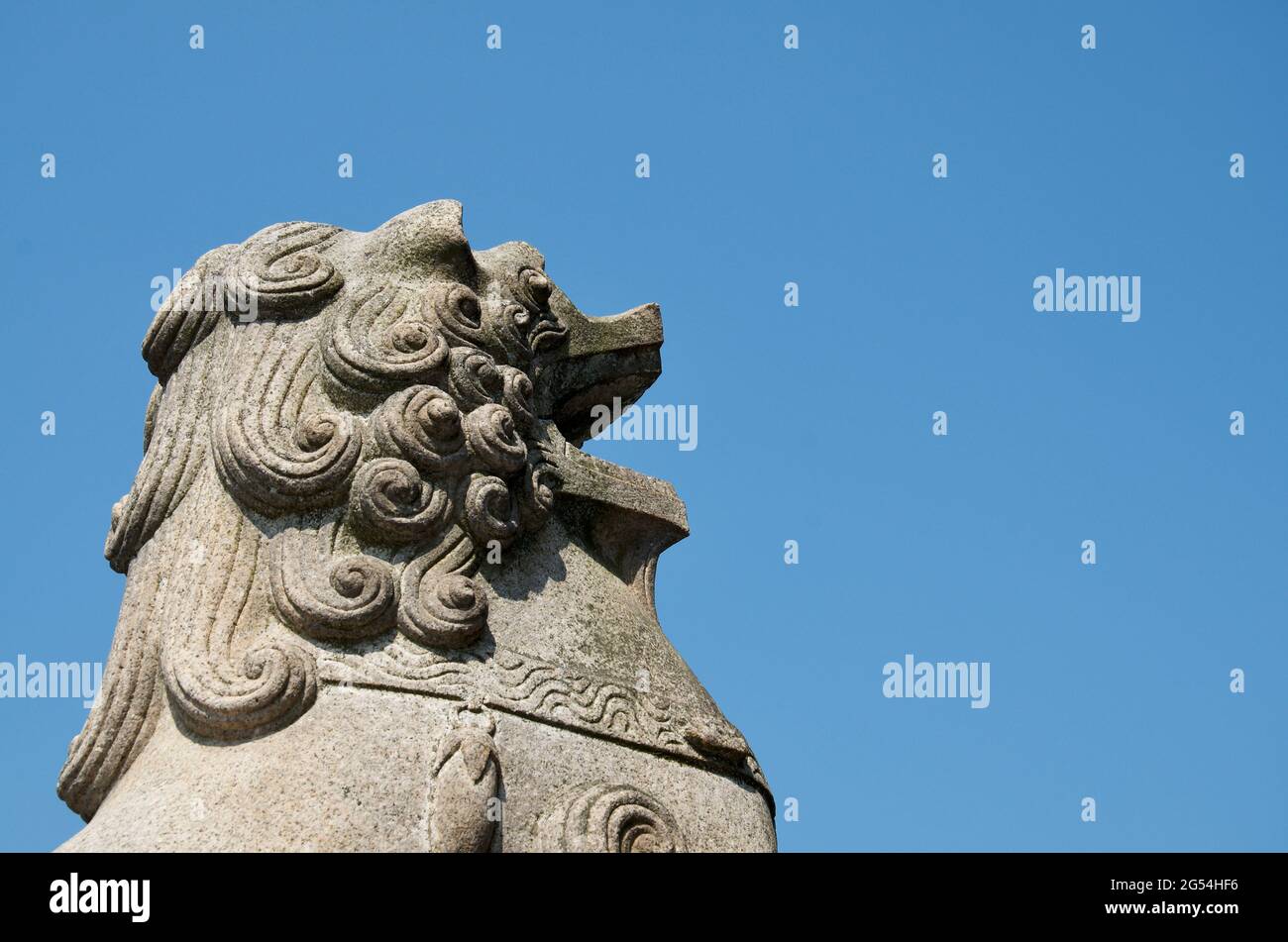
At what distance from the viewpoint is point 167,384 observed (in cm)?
721

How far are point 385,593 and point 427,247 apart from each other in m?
1.46

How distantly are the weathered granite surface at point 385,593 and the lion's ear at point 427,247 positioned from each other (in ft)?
0.04

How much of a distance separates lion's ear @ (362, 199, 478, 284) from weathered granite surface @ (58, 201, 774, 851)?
11 mm

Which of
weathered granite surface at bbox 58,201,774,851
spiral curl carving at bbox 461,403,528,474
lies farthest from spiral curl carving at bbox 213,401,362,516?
spiral curl carving at bbox 461,403,528,474

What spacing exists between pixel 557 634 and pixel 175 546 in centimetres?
139

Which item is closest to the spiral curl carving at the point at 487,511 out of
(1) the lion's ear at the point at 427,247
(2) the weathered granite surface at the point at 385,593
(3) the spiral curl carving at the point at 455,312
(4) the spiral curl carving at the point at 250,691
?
(2) the weathered granite surface at the point at 385,593

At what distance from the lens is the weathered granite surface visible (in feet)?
19.4

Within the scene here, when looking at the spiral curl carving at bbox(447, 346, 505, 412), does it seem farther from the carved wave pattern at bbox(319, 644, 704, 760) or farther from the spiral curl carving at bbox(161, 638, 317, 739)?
the spiral curl carving at bbox(161, 638, 317, 739)

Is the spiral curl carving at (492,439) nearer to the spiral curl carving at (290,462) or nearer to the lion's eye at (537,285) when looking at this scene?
the spiral curl carving at (290,462)

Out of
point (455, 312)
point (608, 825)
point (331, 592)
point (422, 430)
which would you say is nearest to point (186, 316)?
point (455, 312)

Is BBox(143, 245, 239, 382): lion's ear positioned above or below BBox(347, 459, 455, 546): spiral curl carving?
above

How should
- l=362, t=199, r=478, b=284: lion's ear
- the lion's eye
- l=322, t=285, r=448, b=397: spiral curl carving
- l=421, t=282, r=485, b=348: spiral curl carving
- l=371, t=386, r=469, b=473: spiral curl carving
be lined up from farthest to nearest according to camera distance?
the lion's eye, l=362, t=199, r=478, b=284: lion's ear, l=421, t=282, r=485, b=348: spiral curl carving, l=322, t=285, r=448, b=397: spiral curl carving, l=371, t=386, r=469, b=473: spiral curl carving

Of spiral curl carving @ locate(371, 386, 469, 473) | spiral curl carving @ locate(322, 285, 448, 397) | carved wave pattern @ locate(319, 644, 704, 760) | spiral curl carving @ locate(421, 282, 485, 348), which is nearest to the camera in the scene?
carved wave pattern @ locate(319, 644, 704, 760)

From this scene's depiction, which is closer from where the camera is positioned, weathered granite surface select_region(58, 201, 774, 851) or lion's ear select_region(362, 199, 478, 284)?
weathered granite surface select_region(58, 201, 774, 851)
